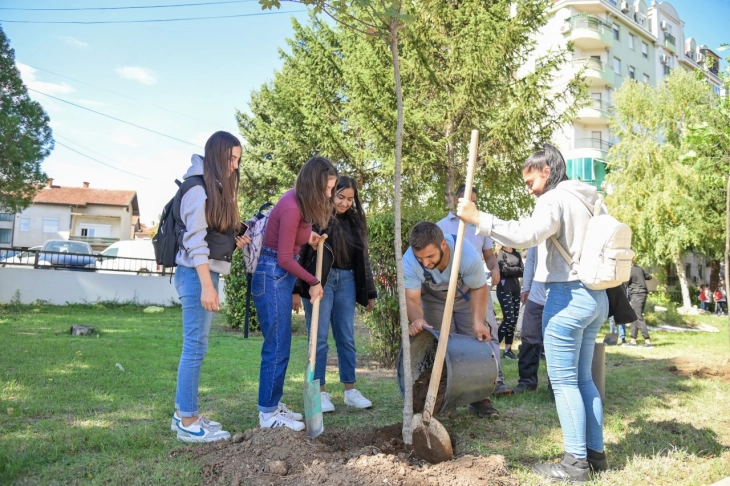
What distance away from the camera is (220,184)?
329 centimetres

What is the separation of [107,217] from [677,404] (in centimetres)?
4838

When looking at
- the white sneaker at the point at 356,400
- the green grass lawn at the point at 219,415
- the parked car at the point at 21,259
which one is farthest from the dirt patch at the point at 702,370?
the parked car at the point at 21,259

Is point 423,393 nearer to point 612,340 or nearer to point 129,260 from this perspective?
point 612,340

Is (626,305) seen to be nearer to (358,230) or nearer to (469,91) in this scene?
(358,230)

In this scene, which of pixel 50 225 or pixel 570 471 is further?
pixel 50 225

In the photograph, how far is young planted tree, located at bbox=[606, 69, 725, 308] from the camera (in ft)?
70.5

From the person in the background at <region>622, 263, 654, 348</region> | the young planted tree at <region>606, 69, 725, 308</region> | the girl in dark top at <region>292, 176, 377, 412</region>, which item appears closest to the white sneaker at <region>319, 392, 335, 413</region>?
the girl in dark top at <region>292, 176, 377, 412</region>

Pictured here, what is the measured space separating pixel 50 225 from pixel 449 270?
49672 mm

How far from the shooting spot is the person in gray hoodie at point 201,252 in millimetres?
3162

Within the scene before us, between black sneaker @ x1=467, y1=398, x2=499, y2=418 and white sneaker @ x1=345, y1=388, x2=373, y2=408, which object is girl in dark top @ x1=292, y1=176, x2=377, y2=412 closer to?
white sneaker @ x1=345, y1=388, x2=373, y2=408

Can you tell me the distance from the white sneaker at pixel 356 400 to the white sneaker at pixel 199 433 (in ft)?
4.18

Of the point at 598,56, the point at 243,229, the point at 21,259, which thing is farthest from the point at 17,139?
the point at 598,56

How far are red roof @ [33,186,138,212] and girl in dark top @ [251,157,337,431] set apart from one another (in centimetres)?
4732

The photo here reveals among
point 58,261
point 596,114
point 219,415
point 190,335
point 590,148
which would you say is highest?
point 596,114
